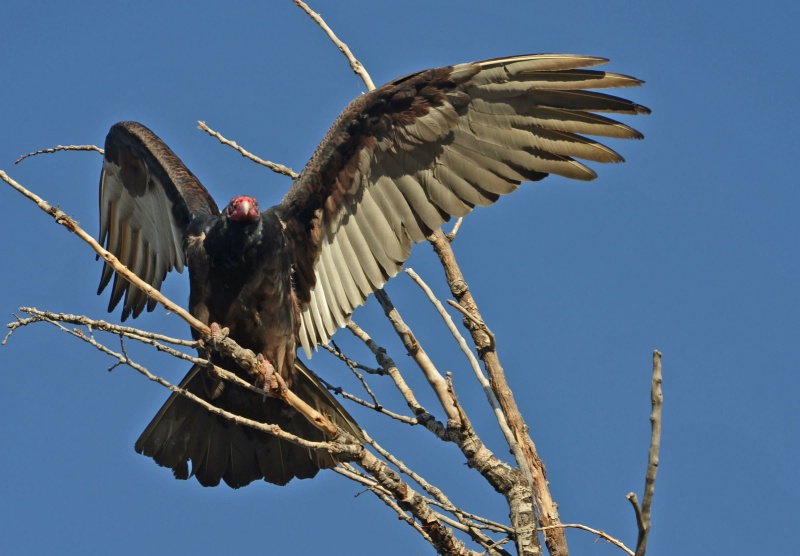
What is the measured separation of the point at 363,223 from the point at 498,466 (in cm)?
153

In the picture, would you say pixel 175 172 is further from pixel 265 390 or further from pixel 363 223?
pixel 265 390

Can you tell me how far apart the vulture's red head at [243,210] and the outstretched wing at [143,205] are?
537mm

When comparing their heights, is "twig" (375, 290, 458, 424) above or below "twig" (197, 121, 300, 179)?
below

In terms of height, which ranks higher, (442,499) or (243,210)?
(243,210)

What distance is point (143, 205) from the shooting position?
6121mm

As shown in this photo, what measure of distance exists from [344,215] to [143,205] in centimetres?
142

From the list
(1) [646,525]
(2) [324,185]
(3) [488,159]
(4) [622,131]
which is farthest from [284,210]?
(1) [646,525]

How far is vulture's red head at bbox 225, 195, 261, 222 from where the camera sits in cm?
492

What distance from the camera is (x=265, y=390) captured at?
4516mm

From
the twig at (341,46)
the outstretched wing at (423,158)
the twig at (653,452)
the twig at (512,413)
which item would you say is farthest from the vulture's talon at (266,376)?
the twig at (653,452)

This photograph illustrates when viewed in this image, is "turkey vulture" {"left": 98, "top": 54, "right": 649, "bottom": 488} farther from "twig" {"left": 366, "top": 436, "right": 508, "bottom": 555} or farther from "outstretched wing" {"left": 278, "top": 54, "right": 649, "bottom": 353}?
"twig" {"left": 366, "top": 436, "right": 508, "bottom": 555}

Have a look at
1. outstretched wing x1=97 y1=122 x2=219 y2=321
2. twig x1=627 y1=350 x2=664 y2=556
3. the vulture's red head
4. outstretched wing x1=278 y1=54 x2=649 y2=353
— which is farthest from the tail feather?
twig x1=627 y1=350 x2=664 y2=556

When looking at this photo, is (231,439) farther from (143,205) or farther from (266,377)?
(143,205)

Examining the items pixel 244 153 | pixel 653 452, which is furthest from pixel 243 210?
pixel 653 452
